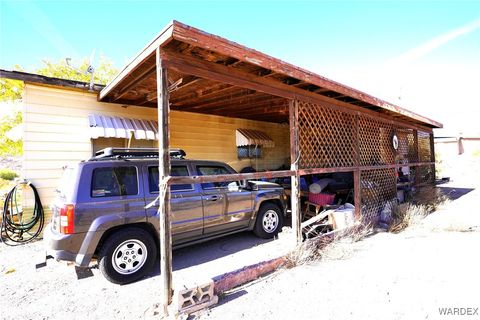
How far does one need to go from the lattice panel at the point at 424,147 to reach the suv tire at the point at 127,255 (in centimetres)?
1159

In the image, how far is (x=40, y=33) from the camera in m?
8.16

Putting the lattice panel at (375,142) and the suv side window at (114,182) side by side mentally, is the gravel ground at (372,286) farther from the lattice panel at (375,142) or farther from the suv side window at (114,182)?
the lattice panel at (375,142)

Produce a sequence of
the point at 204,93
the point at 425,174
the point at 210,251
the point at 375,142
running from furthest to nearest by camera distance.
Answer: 1. the point at 425,174
2. the point at 375,142
3. the point at 204,93
4. the point at 210,251

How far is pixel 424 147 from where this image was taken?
36.0 feet

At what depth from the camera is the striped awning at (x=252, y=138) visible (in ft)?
27.4

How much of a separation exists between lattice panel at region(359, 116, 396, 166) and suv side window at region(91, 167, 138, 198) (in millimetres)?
5594

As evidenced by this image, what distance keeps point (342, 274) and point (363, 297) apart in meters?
0.59

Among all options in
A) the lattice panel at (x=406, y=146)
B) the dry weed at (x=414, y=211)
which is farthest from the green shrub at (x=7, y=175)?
the lattice panel at (x=406, y=146)

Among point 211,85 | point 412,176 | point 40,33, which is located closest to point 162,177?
point 211,85

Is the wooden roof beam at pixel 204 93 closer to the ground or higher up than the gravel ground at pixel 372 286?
higher up

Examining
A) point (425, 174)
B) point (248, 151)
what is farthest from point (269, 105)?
point (425, 174)

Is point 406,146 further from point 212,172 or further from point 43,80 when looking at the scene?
point 43,80

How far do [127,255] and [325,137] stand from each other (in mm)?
4503

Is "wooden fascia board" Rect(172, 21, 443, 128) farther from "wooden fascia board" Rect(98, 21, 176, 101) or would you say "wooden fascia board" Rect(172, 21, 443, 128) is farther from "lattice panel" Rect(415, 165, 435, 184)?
"lattice panel" Rect(415, 165, 435, 184)
